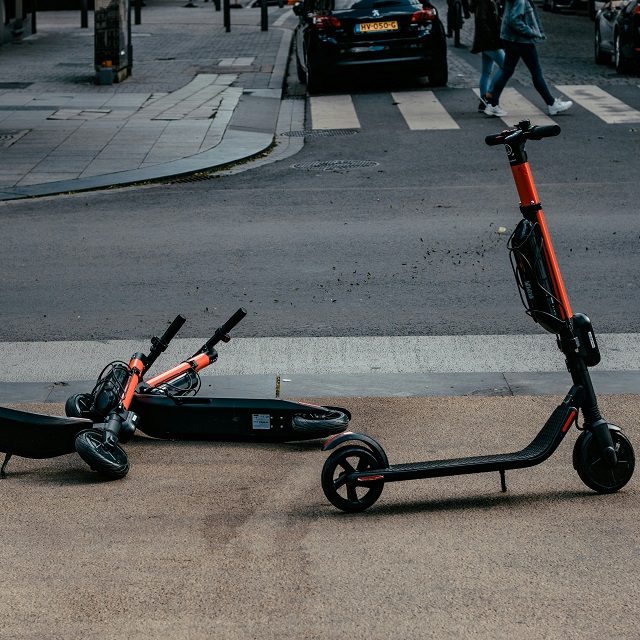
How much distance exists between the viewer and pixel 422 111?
53.1 ft

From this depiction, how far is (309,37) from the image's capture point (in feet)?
58.5

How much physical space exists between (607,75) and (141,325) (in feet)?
46.6

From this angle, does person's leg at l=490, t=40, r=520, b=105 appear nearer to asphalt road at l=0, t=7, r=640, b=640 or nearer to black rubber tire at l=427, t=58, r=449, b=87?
black rubber tire at l=427, t=58, r=449, b=87

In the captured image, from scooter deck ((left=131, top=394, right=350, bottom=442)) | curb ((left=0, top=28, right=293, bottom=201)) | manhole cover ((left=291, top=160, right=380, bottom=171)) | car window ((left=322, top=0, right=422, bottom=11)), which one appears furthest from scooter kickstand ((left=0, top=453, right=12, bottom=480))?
car window ((left=322, top=0, right=422, bottom=11))

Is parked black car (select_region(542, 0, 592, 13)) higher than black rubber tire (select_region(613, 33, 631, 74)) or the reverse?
the reverse

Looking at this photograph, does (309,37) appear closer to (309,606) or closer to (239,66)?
(239,66)

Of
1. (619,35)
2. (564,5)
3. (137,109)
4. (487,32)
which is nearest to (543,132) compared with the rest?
(487,32)

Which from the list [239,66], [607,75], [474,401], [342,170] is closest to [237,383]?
[474,401]

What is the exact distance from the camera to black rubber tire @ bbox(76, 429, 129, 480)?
457 centimetres

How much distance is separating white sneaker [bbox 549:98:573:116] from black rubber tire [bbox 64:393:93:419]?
11.4m

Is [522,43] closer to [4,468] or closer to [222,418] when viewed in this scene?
[222,418]

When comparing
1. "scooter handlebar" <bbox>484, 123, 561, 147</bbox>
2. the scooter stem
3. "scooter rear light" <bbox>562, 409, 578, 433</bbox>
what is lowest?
"scooter rear light" <bbox>562, 409, 578, 433</bbox>

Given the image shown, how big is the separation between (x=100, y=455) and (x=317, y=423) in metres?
0.96

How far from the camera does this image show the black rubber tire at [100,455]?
15.0 ft
